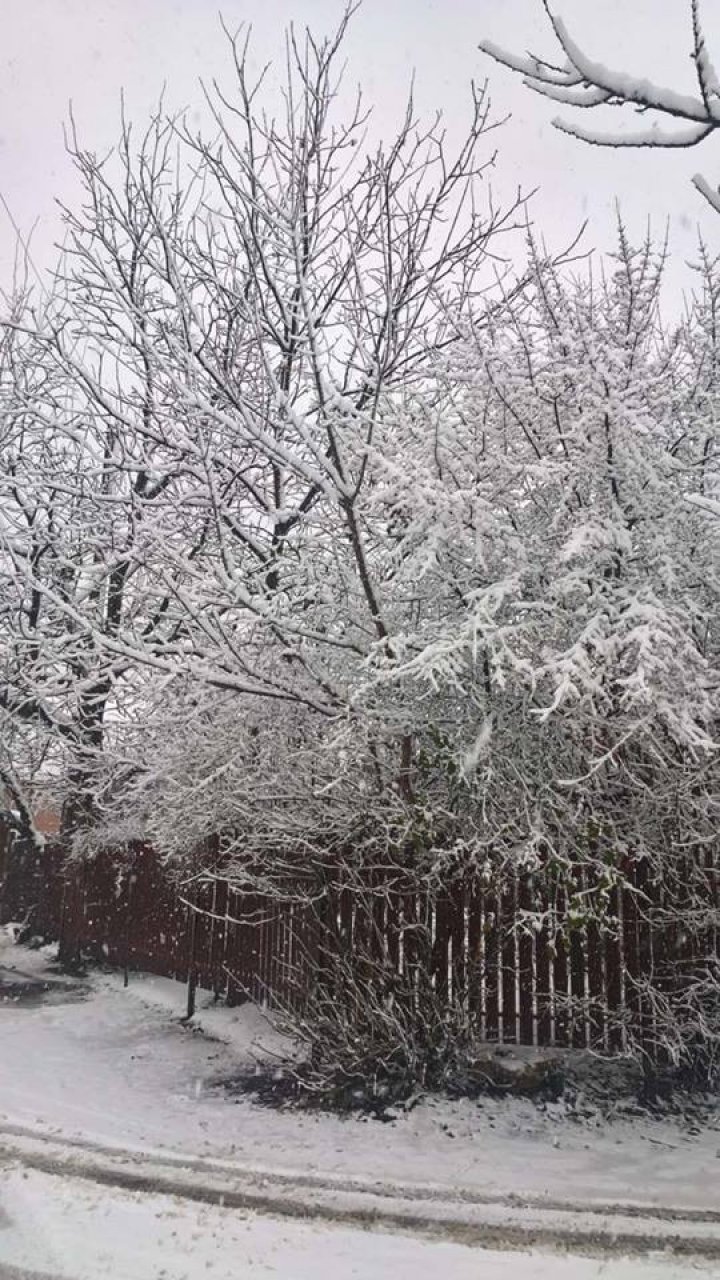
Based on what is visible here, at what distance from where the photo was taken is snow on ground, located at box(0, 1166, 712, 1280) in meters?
4.02

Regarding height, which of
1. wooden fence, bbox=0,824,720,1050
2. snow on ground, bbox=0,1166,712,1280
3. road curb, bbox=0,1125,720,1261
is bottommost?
road curb, bbox=0,1125,720,1261

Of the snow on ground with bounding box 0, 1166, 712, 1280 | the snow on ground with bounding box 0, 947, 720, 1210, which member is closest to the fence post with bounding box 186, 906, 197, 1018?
the snow on ground with bounding box 0, 947, 720, 1210

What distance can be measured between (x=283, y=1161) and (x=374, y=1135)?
2.36 feet

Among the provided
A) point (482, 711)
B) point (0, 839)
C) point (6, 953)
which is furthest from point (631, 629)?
point (0, 839)

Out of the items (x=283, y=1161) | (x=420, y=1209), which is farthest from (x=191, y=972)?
(x=420, y=1209)

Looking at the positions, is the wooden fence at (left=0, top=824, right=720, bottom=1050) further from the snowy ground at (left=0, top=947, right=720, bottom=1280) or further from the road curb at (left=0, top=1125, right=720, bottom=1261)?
the road curb at (left=0, top=1125, right=720, bottom=1261)

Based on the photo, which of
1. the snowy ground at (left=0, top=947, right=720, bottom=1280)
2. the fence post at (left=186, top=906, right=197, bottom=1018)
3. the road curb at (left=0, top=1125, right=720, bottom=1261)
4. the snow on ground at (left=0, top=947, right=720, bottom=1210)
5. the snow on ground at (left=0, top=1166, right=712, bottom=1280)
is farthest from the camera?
the fence post at (left=186, top=906, right=197, bottom=1018)

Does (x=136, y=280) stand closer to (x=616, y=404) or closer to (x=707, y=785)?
(x=616, y=404)

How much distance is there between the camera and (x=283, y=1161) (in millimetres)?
5547

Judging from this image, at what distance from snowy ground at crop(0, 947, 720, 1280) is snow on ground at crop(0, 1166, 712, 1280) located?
0.01 meters

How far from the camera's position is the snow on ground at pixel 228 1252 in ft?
13.2

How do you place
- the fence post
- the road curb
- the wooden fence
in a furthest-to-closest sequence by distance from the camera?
1. the fence post
2. the wooden fence
3. the road curb

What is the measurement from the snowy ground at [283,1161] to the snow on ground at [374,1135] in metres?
0.01

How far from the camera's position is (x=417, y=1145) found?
5.88 metres
